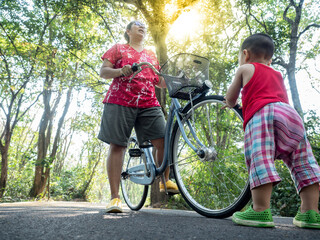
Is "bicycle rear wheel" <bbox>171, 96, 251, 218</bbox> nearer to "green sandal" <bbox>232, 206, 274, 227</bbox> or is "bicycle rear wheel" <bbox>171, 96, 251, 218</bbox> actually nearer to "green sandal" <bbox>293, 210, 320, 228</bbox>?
"green sandal" <bbox>232, 206, 274, 227</bbox>

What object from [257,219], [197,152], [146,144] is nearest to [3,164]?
[146,144]

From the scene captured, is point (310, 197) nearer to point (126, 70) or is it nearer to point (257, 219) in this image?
point (257, 219)

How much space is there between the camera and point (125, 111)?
2.75 m

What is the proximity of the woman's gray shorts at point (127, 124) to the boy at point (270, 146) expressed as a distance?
119 cm

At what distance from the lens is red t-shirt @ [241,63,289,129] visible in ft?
5.68

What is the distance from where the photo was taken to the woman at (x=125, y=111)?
106 inches

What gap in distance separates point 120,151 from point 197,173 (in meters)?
0.81

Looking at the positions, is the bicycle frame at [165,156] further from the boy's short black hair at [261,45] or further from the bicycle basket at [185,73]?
the boy's short black hair at [261,45]

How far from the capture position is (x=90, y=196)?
13227 millimetres

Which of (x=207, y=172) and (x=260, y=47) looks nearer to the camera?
(x=260, y=47)

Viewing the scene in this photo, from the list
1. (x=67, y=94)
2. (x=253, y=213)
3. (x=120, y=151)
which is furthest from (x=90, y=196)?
(x=253, y=213)

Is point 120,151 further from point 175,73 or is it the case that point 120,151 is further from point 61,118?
point 61,118

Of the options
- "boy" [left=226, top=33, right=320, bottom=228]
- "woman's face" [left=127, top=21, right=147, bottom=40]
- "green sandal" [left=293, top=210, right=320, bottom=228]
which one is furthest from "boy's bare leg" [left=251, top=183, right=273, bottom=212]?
"woman's face" [left=127, top=21, right=147, bottom=40]

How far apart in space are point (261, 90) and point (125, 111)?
1.42 metres
